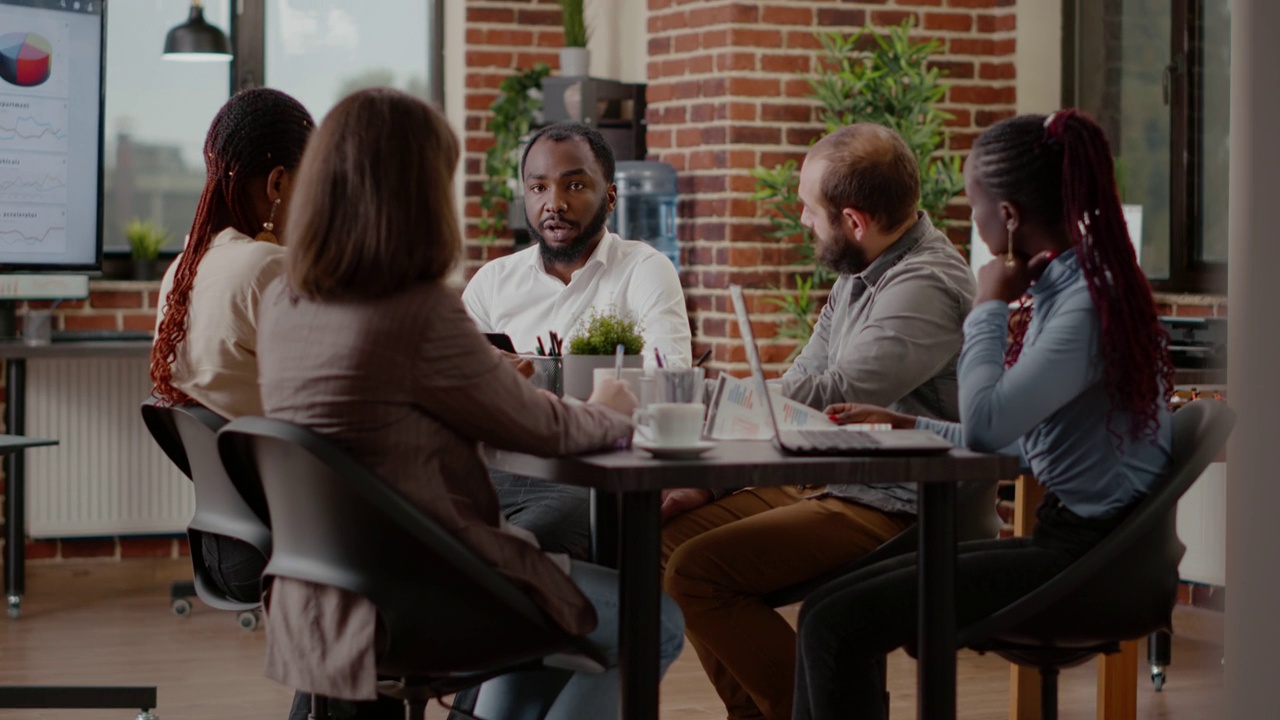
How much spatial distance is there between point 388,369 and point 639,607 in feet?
1.39

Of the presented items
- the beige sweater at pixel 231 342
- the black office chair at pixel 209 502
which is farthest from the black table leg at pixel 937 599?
the beige sweater at pixel 231 342

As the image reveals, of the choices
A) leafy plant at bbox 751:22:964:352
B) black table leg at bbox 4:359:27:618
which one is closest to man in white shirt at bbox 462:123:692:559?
leafy plant at bbox 751:22:964:352

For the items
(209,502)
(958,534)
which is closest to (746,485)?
(958,534)

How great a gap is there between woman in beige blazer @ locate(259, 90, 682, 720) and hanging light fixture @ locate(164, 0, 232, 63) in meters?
3.50

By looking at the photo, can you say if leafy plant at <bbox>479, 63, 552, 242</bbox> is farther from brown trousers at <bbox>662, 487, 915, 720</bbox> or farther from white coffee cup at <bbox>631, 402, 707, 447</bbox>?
white coffee cup at <bbox>631, 402, 707, 447</bbox>

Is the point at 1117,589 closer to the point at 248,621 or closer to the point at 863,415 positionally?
the point at 863,415

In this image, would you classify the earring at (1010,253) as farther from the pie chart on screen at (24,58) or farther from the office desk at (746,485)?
the pie chart on screen at (24,58)

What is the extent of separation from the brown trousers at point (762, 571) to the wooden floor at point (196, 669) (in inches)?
35.9

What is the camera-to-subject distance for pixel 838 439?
1.97m

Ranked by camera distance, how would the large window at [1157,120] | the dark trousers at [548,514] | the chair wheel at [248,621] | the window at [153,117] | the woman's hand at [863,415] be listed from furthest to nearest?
the window at [153,117]
the large window at [1157,120]
the chair wheel at [248,621]
the dark trousers at [548,514]
the woman's hand at [863,415]

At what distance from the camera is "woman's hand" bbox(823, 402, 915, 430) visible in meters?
2.26

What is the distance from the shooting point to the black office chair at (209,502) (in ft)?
7.78

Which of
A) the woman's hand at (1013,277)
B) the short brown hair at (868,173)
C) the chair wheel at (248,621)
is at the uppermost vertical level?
the short brown hair at (868,173)

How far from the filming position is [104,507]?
17.4 feet
